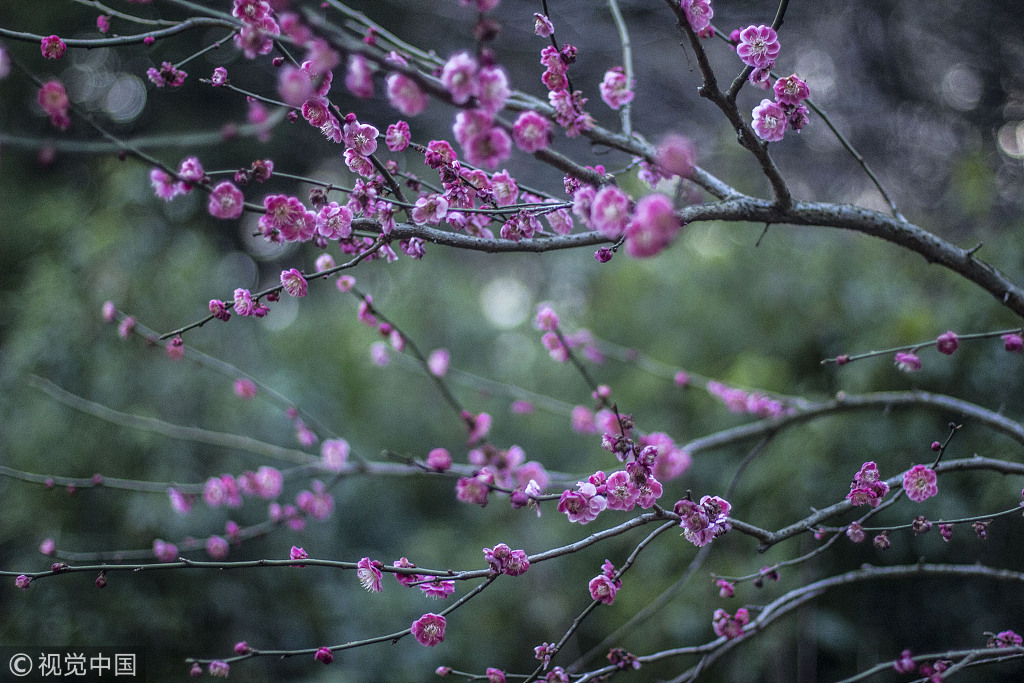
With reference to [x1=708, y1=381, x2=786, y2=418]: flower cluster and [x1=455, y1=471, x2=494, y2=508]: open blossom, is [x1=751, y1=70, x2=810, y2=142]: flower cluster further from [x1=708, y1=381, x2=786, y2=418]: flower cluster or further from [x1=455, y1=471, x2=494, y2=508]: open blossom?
[x1=708, y1=381, x2=786, y2=418]: flower cluster

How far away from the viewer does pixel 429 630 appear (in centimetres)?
87

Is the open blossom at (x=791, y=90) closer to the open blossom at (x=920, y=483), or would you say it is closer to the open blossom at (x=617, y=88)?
the open blossom at (x=617, y=88)

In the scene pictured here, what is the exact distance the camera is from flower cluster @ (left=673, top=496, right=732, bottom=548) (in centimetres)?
80

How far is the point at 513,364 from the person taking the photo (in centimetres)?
453

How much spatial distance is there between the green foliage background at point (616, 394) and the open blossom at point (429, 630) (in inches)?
32.3

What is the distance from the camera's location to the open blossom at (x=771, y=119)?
89 centimetres

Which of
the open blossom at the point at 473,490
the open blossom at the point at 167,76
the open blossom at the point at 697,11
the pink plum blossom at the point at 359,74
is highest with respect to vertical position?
the open blossom at the point at 167,76

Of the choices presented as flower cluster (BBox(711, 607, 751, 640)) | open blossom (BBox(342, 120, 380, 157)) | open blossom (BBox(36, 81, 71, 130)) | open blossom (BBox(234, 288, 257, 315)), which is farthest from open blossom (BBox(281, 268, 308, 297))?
flower cluster (BBox(711, 607, 751, 640))

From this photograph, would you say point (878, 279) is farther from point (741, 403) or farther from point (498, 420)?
point (498, 420)

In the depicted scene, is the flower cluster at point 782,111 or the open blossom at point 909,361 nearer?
the flower cluster at point 782,111

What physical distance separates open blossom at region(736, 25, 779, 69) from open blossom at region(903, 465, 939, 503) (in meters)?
0.61

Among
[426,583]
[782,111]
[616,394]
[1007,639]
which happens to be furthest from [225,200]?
[616,394]

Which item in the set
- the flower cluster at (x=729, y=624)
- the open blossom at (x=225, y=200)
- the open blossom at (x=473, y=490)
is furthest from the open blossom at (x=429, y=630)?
the open blossom at (x=225, y=200)

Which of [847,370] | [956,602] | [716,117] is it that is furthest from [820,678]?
[716,117]
